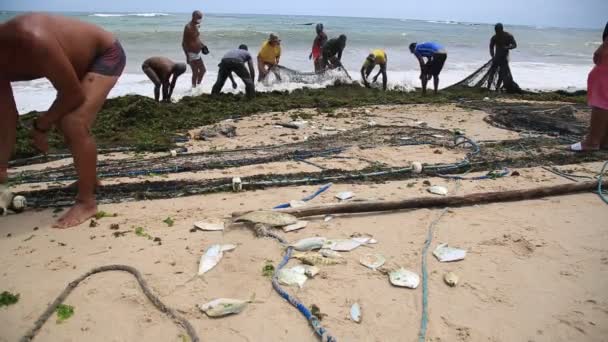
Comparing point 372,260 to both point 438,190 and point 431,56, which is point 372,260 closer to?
point 438,190

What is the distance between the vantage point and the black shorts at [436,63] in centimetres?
907

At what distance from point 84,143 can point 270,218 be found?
1388 mm

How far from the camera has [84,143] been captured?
2926 mm

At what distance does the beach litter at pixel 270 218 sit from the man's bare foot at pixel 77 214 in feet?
3.44

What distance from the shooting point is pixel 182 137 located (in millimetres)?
5297

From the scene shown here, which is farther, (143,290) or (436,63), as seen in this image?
(436,63)

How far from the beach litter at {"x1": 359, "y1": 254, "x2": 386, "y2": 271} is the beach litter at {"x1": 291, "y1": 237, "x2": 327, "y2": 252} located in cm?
29

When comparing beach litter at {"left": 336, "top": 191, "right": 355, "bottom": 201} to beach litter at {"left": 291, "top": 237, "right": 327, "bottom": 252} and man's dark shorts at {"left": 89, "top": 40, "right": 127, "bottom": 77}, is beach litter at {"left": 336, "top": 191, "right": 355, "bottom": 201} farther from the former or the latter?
man's dark shorts at {"left": 89, "top": 40, "right": 127, "bottom": 77}

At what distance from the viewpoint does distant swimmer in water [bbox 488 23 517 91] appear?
970 centimetres

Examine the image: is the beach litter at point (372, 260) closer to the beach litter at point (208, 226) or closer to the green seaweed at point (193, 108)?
the beach litter at point (208, 226)

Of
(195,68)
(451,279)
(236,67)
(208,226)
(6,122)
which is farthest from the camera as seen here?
(195,68)

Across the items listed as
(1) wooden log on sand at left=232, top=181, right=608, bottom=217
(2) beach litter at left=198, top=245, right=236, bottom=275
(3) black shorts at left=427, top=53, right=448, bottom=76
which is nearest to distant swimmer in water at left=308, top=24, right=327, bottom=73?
(3) black shorts at left=427, top=53, right=448, bottom=76

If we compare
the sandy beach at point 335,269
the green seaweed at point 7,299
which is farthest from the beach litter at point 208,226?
the green seaweed at point 7,299

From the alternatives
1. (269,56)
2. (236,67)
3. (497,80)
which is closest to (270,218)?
(236,67)
